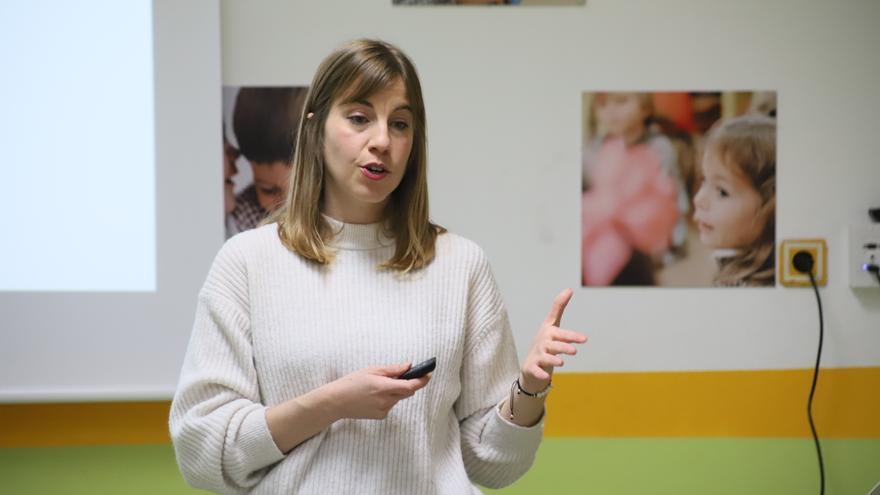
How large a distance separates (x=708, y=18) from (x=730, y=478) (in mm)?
1196

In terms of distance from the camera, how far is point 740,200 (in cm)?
200

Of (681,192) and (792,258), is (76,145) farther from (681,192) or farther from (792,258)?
(792,258)

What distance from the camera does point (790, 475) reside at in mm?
2014

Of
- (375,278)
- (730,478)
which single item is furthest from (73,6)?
(730,478)

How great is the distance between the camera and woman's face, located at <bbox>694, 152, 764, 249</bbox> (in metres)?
1.99

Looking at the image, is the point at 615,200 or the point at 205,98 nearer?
the point at 205,98

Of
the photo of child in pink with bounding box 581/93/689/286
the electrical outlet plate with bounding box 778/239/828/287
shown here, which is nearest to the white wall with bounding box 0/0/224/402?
the photo of child in pink with bounding box 581/93/689/286

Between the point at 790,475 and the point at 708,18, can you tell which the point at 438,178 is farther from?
the point at 790,475

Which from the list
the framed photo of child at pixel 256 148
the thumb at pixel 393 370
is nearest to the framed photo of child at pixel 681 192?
the framed photo of child at pixel 256 148

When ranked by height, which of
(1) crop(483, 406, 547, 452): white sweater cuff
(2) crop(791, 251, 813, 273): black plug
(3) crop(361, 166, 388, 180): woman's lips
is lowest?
(1) crop(483, 406, 547, 452): white sweater cuff

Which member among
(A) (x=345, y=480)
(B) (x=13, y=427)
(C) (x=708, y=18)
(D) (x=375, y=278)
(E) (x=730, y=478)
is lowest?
(E) (x=730, y=478)

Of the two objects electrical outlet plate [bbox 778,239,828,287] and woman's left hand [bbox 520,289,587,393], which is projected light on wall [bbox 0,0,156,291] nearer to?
woman's left hand [bbox 520,289,587,393]

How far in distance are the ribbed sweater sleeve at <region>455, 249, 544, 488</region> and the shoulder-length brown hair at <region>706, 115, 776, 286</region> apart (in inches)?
40.6

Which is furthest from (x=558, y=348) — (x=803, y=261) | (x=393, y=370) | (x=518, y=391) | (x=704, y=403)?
(x=803, y=261)
